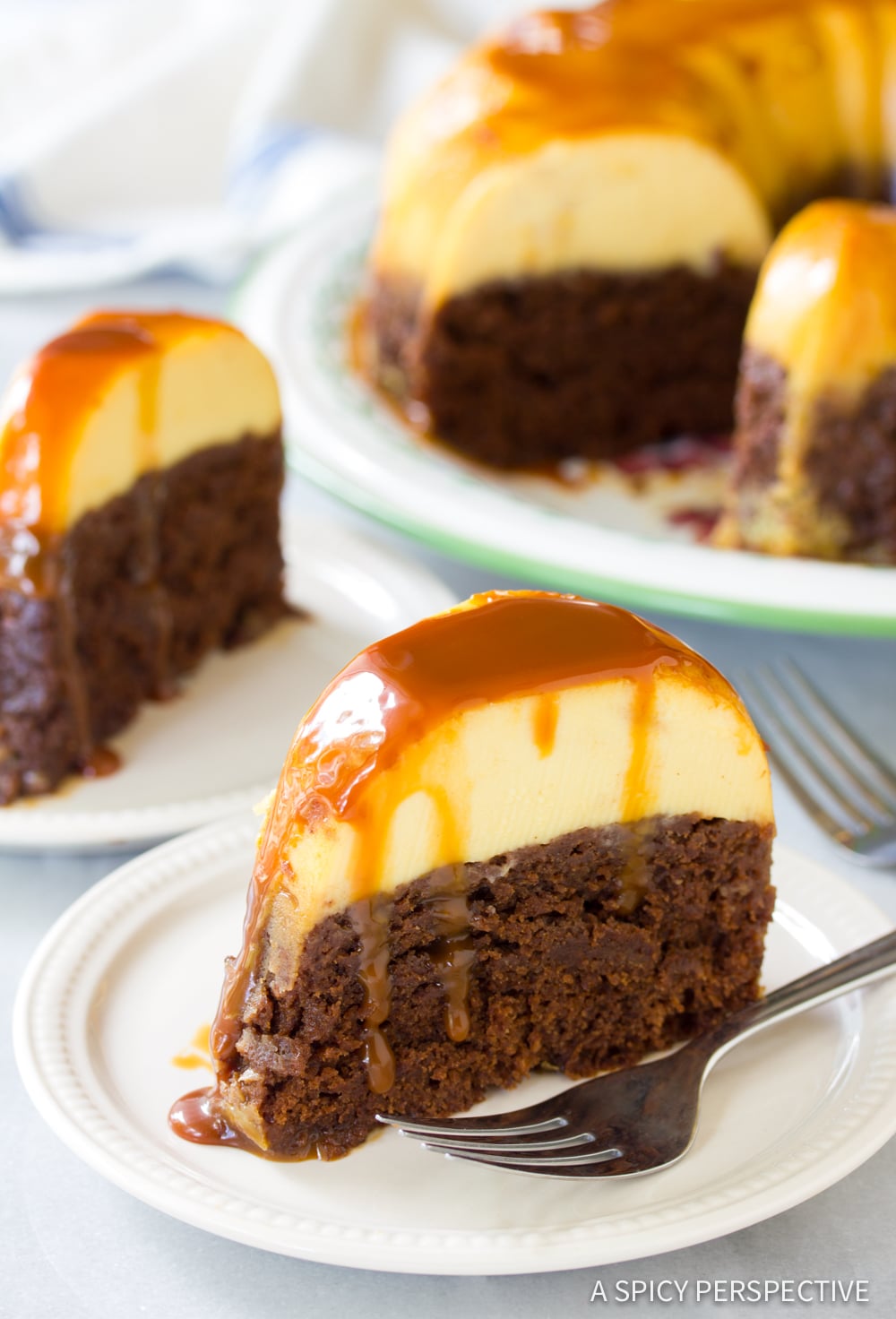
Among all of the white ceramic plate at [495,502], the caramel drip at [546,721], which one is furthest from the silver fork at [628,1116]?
the white ceramic plate at [495,502]

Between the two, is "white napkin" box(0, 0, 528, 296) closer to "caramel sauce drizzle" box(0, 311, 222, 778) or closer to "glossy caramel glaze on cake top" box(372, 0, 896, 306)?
"glossy caramel glaze on cake top" box(372, 0, 896, 306)

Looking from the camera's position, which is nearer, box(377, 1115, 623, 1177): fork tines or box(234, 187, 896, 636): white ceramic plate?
box(377, 1115, 623, 1177): fork tines

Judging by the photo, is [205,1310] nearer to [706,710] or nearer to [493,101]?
[706,710]

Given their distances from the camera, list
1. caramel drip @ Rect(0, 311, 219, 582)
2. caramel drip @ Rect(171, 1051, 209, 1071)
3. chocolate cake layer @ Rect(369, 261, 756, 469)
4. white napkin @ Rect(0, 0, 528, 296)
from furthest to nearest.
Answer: white napkin @ Rect(0, 0, 528, 296) < chocolate cake layer @ Rect(369, 261, 756, 469) < caramel drip @ Rect(0, 311, 219, 582) < caramel drip @ Rect(171, 1051, 209, 1071)

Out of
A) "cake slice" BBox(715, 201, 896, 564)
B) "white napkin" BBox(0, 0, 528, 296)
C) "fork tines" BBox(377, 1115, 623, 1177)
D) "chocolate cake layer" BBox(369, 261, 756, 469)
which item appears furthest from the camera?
"white napkin" BBox(0, 0, 528, 296)

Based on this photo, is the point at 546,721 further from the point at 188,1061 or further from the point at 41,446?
the point at 41,446

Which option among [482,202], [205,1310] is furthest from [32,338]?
[205,1310]

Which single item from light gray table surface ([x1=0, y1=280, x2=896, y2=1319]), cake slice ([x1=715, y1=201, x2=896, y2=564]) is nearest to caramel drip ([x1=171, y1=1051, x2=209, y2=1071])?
light gray table surface ([x1=0, y1=280, x2=896, y2=1319])
